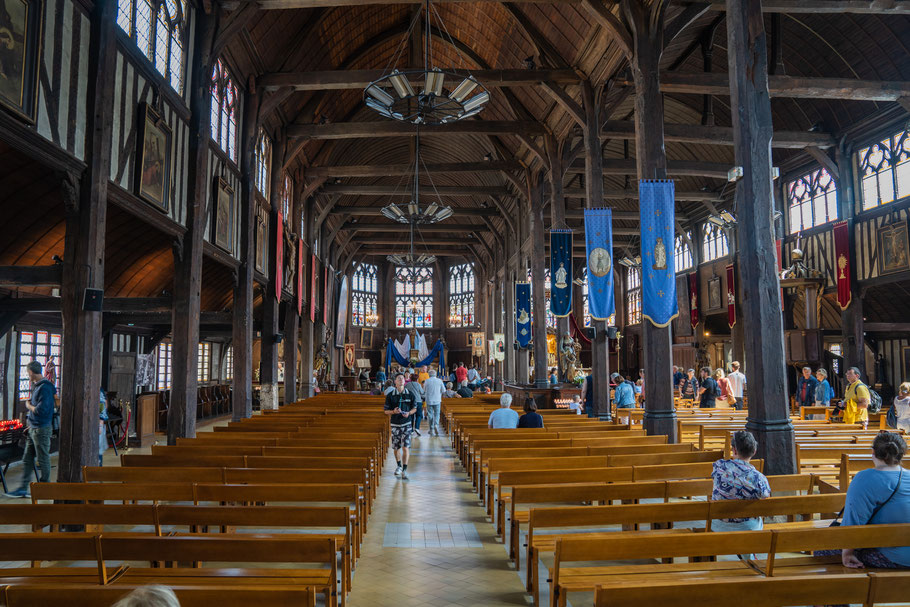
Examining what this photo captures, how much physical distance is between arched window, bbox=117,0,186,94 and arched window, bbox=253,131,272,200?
499 centimetres

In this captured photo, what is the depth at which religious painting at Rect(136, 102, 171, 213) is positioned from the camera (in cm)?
816

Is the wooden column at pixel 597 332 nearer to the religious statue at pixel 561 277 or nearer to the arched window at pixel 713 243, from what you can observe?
the religious statue at pixel 561 277

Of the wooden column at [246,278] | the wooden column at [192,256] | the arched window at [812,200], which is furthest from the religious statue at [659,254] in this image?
the arched window at [812,200]

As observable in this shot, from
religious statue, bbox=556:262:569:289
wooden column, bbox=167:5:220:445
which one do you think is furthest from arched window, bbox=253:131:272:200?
religious statue, bbox=556:262:569:289

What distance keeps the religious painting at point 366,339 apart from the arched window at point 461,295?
18.7 feet

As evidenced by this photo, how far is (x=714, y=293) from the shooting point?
2206 centimetres

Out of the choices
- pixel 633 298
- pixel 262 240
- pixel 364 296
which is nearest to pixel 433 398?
pixel 262 240

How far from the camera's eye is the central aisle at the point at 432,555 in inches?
163

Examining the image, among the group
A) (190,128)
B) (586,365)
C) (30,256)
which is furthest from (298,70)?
(586,365)

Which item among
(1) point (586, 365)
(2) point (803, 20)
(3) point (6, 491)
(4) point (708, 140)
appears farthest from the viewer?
(1) point (586, 365)

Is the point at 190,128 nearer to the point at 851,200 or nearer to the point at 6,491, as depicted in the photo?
the point at 6,491

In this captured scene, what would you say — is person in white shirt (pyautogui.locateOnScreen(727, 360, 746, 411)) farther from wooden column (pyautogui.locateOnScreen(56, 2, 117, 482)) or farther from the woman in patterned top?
wooden column (pyautogui.locateOnScreen(56, 2, 117, 482))

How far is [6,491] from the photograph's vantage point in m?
7.48

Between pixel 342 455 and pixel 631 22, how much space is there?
831cm
